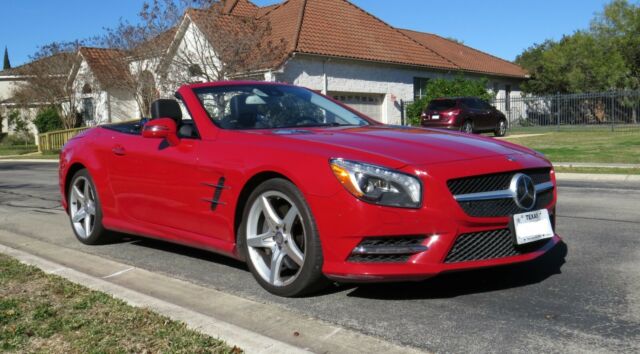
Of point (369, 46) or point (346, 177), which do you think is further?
point (369, 46)

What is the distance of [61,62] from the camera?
37906mm

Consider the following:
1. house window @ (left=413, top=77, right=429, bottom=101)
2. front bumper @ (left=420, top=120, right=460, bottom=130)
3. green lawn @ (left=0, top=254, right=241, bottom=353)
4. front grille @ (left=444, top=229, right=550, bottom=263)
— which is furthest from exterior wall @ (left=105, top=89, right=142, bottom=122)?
front grille @ (left=444, top=229, right=550, bottom=263)

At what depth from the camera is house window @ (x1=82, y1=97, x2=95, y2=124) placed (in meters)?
38.2

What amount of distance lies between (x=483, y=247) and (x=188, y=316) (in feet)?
5.80

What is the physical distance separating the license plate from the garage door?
2477 centimetres

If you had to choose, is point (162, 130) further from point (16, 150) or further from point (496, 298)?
point (16, 150)

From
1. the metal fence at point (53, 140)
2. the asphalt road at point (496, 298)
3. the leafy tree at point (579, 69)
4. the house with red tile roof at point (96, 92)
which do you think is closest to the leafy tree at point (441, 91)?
the leafy tree at point (579, 69)

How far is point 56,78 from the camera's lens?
38.3m

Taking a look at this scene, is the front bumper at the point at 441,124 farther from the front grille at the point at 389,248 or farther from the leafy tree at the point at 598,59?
the front grille at the point at 389,248

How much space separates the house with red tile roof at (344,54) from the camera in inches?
1054

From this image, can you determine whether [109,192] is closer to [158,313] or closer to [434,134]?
[158,313]

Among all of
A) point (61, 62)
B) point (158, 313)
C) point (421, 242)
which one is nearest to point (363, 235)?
point (421, 242)

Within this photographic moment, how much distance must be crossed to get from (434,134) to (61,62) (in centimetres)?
3711

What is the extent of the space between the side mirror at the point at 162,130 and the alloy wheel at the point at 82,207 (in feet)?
4.96
